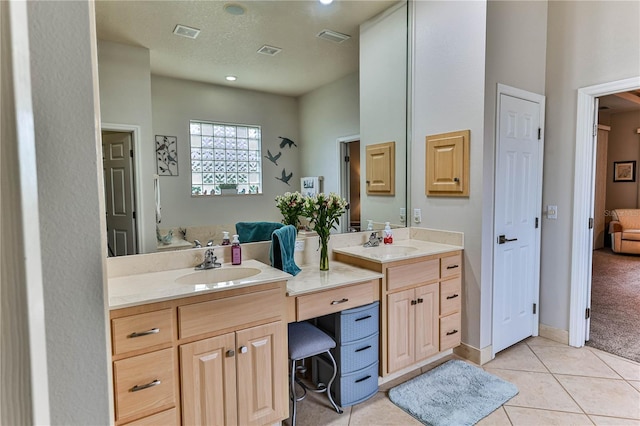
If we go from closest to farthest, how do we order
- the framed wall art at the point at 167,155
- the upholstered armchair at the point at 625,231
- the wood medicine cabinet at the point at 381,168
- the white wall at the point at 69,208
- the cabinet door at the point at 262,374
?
the white wall at the point at 69,208
the cabinet door at the point at 262,374
the framed wall art at the point at 167,155
the wood medicine cabinet at the point at 381,168
the upholstered armchair at the point at 625,231

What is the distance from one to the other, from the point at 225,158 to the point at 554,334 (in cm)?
320

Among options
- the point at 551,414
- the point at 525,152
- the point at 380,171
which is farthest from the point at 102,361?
the point at 525,152

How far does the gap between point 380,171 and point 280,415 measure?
2116 millimetres

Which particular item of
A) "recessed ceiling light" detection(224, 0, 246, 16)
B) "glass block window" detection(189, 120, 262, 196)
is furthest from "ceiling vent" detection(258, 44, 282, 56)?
"glass block window" detection(189, 120, 262, 196)

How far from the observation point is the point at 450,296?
2715mm

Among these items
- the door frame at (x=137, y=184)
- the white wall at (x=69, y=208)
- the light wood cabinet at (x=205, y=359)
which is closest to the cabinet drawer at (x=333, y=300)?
the light wood cabinet at (x=205, y=359)

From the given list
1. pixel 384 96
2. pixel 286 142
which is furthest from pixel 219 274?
pixel 384 96

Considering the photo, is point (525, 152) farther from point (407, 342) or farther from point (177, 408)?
point (177, 408)

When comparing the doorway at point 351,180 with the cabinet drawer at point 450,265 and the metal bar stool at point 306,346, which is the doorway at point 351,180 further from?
the metal bar stool at point 306,346

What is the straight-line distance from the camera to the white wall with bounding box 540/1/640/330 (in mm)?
2674

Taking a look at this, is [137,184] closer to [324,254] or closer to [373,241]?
[324,254]

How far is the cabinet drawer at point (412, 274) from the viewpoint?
2.35m

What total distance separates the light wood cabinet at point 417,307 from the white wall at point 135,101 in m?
1.42

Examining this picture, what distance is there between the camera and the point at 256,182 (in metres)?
2.48
